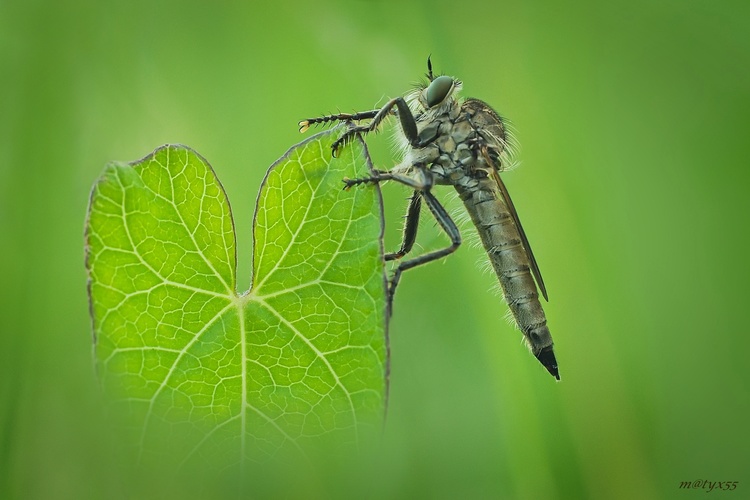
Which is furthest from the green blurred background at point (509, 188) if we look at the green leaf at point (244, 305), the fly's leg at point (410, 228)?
the green leaf at point (244, 305)

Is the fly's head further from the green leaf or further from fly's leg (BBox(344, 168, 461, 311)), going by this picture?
the green leaf

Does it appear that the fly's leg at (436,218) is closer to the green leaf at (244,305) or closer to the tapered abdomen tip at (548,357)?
the tapered abdomen tip at (548,357)

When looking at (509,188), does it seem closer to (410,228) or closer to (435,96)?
(435,96)

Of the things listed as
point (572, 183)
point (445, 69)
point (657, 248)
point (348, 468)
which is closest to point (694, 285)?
point (657, 248)

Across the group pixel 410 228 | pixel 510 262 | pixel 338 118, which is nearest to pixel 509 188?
pixel 510 262

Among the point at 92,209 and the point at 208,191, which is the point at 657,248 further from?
the point at 92,209

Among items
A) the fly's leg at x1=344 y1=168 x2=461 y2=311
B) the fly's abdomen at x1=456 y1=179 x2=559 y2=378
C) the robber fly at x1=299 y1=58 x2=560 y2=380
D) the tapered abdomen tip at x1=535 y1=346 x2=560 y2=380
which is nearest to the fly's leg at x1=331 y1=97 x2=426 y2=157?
the robber fly at x1=299 y1=58 x2=560 y2=380
